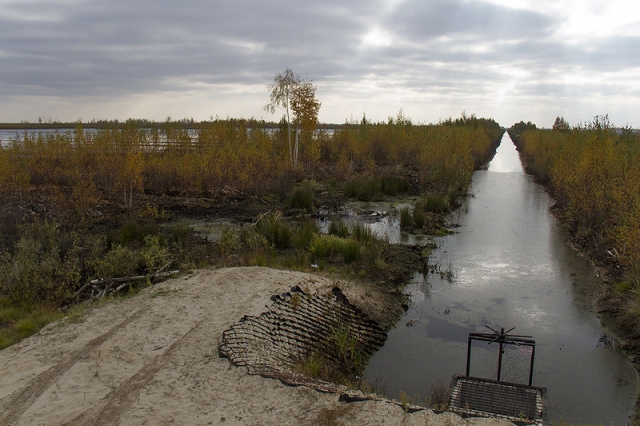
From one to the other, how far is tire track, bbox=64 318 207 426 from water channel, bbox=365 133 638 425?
8.74ft

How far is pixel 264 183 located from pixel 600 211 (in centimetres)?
1144

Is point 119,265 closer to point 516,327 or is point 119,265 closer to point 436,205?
point 516,327

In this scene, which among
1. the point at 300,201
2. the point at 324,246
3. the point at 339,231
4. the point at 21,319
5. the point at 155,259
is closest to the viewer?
the point at 21,319

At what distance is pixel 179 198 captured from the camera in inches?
669

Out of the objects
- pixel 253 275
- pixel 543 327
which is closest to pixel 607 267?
pixel 543 327

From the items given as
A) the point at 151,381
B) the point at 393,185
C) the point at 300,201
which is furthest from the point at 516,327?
the point at 393,185

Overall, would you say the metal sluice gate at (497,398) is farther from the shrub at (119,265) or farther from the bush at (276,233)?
the bush at (276,233)

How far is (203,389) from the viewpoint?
492 cm

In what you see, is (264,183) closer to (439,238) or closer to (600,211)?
(439,238)

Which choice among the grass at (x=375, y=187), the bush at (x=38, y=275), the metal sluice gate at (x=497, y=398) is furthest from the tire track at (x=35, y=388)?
the grass at (x=375, y=187)

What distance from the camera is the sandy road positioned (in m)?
4.45

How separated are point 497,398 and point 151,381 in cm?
363

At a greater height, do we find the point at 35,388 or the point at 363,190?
the point at 363,190

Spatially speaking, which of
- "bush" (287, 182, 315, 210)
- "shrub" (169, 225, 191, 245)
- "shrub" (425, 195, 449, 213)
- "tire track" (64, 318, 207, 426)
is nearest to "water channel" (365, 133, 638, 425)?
"tire track" (64, 318, 207, 426)
